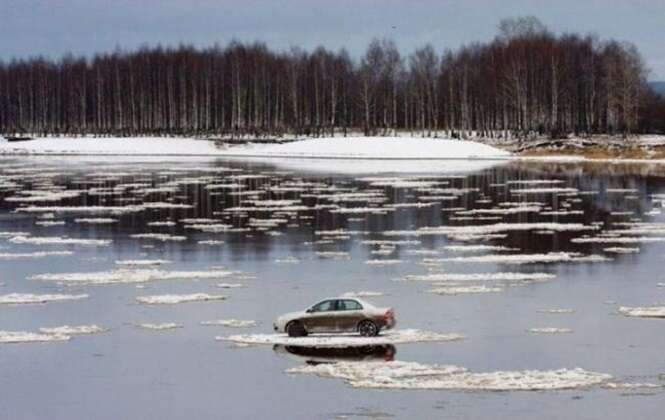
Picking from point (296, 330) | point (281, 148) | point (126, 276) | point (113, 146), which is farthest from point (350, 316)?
point (113, 146)

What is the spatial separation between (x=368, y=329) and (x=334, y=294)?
19.6 ft

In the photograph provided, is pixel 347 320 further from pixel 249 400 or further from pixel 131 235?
pixel 131 235

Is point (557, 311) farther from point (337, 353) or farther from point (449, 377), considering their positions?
point (449, 377)

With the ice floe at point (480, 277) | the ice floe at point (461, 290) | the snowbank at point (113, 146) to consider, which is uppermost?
the snowbank at point (113, 146)

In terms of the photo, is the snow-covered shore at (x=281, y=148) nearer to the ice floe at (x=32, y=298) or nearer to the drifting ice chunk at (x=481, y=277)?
the drifting ice chunk at (x=481, y=277)

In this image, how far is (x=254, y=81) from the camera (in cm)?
16450

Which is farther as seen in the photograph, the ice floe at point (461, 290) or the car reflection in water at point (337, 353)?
the ice floe at point (461, 290)

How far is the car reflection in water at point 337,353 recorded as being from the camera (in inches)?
1056

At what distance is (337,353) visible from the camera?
90.6ft

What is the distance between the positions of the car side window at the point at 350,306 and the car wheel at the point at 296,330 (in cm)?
105

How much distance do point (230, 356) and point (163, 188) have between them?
175 feet

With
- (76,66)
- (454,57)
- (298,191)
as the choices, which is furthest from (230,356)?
(76,66)

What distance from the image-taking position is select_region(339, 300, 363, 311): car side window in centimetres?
2902

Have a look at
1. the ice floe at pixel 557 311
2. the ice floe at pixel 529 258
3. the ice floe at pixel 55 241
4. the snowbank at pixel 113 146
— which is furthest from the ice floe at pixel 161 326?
the snowbank at pixel 113 146
